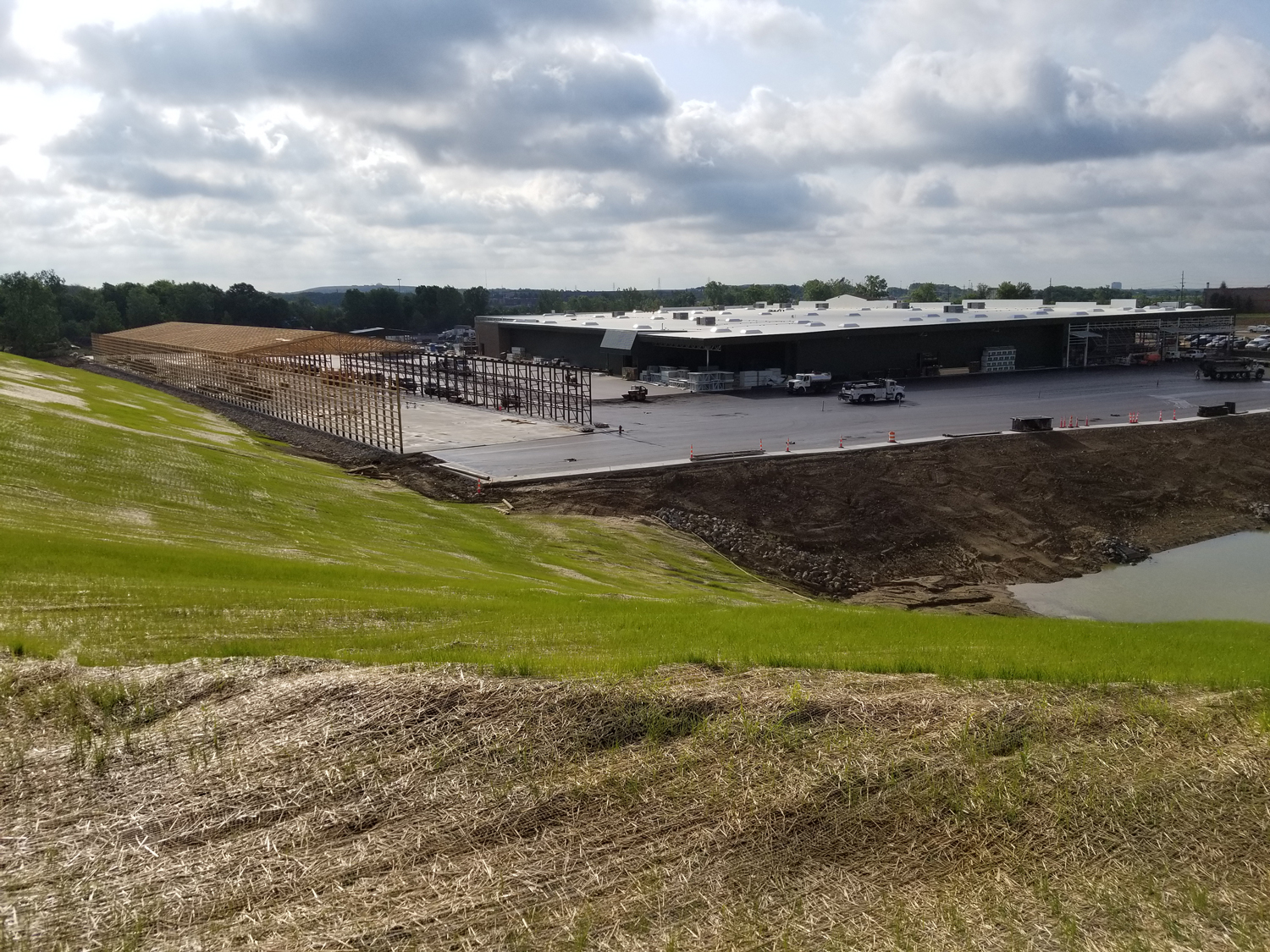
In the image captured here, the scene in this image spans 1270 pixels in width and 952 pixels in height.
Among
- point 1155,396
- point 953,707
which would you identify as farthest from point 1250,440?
point 953,707

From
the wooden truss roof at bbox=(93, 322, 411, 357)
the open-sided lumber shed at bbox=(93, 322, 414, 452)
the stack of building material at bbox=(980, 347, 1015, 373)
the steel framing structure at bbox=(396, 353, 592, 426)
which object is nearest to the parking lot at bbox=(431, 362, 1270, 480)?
the steel framing structure at bbox=(396, 353, 592, 426)

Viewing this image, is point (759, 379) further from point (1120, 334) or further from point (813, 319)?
point (1120, 334)

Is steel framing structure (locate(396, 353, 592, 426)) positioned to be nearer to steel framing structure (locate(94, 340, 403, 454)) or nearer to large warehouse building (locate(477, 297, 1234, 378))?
steel framing structure (locate(94, 340, 403, 454))

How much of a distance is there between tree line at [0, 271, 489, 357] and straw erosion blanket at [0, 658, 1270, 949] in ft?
373

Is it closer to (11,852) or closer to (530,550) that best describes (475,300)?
(530,550)

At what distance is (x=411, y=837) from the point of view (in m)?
8.58

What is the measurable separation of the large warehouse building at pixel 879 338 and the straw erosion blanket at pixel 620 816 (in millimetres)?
64659

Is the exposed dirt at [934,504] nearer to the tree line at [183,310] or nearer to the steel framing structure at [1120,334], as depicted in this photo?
the steel framing structure at [1120,334]

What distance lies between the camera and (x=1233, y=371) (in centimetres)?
7762

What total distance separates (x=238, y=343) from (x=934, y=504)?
56307 mm

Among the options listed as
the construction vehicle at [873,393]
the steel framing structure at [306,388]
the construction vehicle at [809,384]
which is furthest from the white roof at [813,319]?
the steel framing structure at [306,388]

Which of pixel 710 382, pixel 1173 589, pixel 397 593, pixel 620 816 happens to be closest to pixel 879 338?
pixel 710 382

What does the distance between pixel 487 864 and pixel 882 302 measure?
374 feet

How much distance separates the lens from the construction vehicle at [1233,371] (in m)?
77.7
